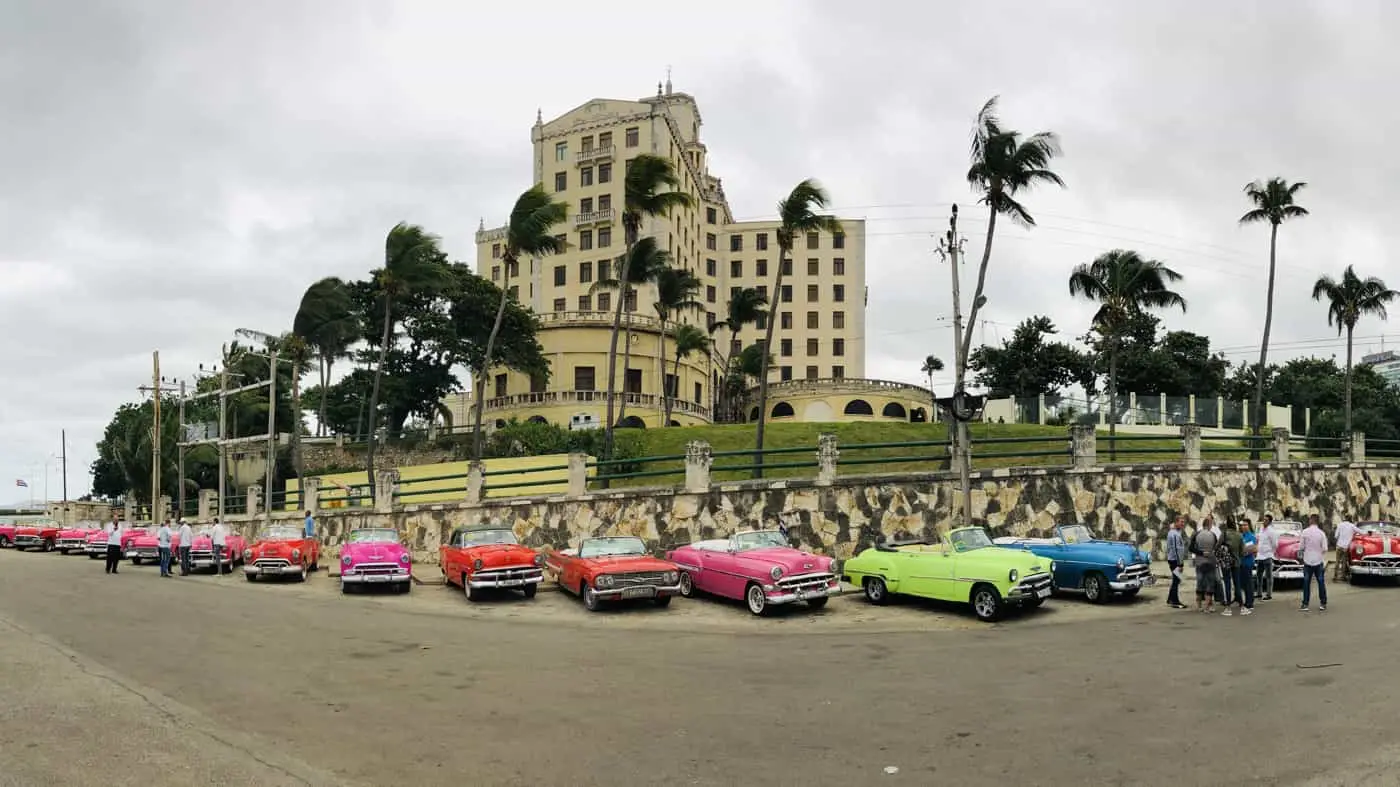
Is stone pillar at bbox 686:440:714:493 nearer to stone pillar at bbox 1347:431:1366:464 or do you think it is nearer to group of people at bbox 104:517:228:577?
group of people at bbox 104:517:228:577

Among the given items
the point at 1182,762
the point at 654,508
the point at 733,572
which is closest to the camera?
the point at 1182,762

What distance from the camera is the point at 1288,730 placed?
8.16 metres

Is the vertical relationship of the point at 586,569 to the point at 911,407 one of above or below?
below

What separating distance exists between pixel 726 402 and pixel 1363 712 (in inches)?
2853

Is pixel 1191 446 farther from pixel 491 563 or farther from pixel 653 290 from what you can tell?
pixel 653 290

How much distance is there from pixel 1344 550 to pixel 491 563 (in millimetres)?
18306

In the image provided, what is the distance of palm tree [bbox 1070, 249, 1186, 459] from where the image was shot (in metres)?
39.0

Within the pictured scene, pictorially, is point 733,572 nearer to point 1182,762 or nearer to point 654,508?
point 654,508

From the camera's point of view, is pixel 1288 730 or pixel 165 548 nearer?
pixel 1288 730

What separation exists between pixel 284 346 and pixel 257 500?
13.1 meters

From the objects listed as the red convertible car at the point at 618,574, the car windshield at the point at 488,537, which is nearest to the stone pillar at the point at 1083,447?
the red convertible car at the point at 618,574

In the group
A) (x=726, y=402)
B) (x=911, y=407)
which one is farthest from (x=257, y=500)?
(x=911, y=407)

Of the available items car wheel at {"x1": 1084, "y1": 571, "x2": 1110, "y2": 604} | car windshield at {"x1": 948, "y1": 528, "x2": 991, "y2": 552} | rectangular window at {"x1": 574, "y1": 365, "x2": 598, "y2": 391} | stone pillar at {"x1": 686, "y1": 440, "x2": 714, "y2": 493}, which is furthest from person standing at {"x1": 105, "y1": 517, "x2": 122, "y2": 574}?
rectangular window at {"x1": 574, "y1": 365, "x2": 598, "y2": 391}

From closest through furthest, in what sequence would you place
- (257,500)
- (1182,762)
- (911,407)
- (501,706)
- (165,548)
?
(1182,762) → (501,706) → (165,548) → (257,500) → (911,407)
